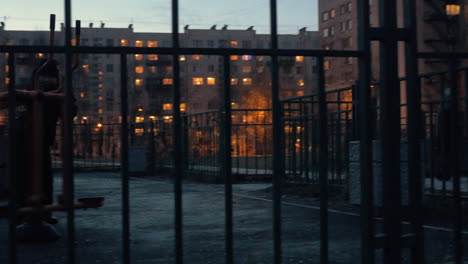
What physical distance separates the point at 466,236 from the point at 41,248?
3.44 metres

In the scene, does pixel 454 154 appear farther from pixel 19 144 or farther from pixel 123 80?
pixel 19 144

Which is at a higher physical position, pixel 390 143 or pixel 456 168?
pixel 390 143

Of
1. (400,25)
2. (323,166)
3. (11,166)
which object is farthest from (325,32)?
(11,166)

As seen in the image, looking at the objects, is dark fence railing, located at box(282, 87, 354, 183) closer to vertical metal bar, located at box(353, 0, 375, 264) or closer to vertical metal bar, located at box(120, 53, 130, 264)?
vertical metal bar, located at box(353, 0, 375, 264)

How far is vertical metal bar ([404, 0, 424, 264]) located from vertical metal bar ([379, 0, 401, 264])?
0.35ft

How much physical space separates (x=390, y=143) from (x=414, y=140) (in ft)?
0.58

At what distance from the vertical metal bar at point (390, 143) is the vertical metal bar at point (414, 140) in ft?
0.35

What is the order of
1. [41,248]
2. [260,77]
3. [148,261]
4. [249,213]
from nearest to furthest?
[148,261] < [41,248] < [249,213] < [260,77]

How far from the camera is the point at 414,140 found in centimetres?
346

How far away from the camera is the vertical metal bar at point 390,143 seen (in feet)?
11.0

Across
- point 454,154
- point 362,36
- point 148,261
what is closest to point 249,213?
point 148,261

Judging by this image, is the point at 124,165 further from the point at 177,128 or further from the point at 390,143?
the point at 390,143

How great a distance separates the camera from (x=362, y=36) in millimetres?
3344

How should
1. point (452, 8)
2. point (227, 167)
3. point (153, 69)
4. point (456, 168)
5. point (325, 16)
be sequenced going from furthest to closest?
1. point (153, 69)
2. point (325, 16)
3. point (452, 8)
4. point (456, 168)
5. point (227, 167)
